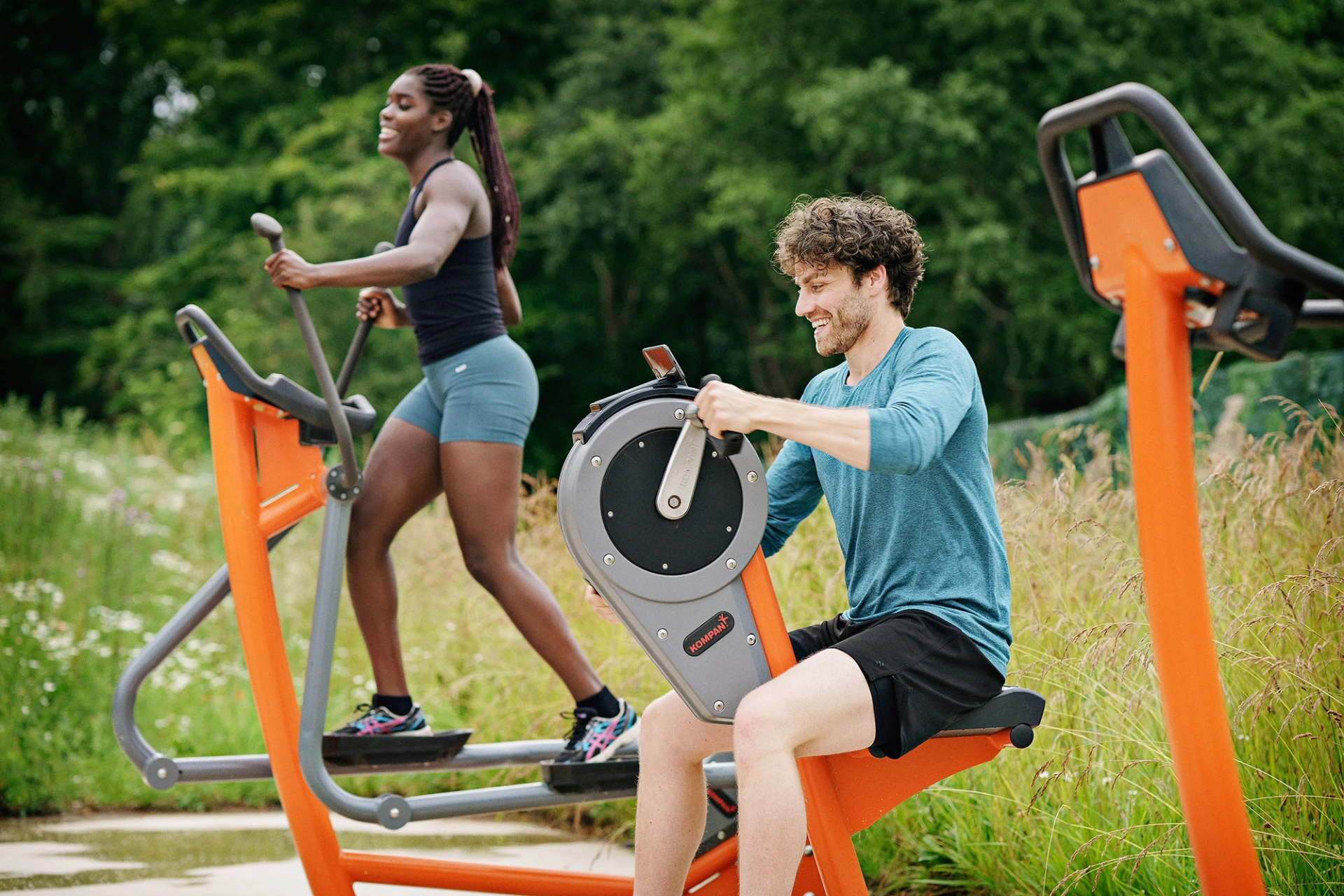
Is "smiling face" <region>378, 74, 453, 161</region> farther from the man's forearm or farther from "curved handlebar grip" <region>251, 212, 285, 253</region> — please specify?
the man's forearm

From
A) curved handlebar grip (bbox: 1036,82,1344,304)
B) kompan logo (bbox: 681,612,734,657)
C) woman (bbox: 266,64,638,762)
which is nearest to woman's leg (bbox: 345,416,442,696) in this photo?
woman (bbox: 266,64,638,762)

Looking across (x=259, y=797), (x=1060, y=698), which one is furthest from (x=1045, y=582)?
(x=259, y=797)

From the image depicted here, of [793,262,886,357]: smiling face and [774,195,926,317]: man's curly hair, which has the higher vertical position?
Result: [774,195,926,317]: man's curly hair

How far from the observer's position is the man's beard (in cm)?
208

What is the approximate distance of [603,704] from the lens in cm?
264

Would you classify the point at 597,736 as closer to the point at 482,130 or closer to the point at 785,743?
the point at 785,743

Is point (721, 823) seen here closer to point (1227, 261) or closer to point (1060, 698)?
point (1060, 698)

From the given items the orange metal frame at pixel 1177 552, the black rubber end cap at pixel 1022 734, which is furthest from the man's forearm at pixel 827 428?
the black rubber end cap at pixel 1022 734

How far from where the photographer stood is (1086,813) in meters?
2.57

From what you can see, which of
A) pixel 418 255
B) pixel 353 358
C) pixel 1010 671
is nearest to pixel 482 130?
pixel 418 255

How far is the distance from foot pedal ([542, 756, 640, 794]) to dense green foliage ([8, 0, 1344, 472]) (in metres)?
10.8

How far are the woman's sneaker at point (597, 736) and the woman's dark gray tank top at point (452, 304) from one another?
0.87 metres

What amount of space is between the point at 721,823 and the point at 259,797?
216cm

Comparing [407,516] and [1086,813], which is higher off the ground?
[407,516]
